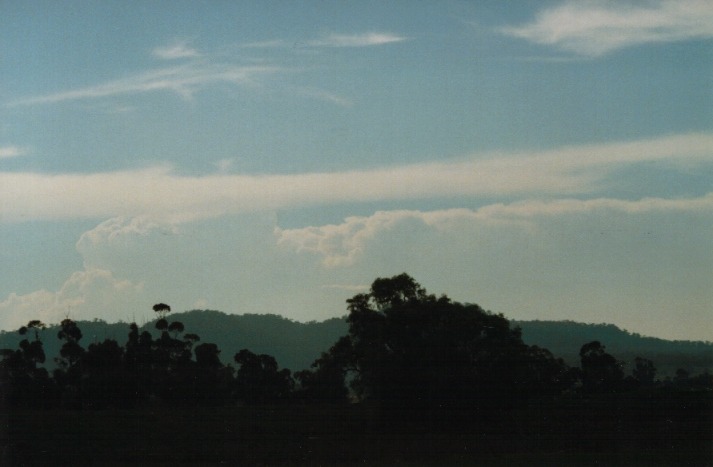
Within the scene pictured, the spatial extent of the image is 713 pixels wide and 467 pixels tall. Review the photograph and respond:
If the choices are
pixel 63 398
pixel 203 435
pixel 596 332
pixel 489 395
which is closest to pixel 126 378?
pixel 63 398

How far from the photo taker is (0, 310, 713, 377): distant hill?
75.5 metres

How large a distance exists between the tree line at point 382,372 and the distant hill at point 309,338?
299cm

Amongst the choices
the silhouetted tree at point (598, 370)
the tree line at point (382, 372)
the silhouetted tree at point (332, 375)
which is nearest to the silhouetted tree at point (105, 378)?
the tree line at point (382, 372)

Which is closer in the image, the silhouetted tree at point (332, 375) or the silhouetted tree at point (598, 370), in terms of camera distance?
the silhouetted tree at point (332, 375)

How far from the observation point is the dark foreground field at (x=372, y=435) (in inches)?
1665

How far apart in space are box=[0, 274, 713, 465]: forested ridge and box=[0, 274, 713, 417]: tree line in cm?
11

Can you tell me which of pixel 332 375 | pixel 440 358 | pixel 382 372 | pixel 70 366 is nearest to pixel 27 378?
pixel 70 366

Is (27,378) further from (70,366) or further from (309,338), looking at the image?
(309,338)

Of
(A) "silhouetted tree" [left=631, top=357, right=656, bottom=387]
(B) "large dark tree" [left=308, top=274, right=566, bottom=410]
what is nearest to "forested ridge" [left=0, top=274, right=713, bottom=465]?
(B) "large dark tree" [left=308, top=274, right=566, bottom=410]

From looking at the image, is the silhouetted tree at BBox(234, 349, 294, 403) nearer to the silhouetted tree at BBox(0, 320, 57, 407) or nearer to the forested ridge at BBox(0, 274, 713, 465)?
the forested ridge at BBox(0, 274, 713, 465)

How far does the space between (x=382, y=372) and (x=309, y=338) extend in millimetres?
68651

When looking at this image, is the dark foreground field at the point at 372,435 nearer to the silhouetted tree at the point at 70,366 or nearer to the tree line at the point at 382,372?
the tree line at the point at 382,372

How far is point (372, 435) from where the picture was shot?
48.1 metres

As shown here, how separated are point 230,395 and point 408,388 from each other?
730 inches
